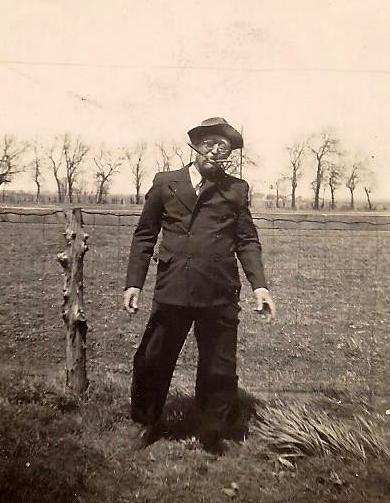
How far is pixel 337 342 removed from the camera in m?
3.62

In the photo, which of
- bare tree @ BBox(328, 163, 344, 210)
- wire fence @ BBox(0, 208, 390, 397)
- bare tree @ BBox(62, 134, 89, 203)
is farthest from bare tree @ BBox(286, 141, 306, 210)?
bare tree @ BBox(62, 134, 89, 203)

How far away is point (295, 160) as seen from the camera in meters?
2.56

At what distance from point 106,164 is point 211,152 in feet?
1.89

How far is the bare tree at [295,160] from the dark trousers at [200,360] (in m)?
0.77

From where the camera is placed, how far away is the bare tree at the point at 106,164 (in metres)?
2.45

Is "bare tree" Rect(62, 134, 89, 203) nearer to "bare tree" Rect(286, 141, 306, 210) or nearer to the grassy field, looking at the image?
the grassy field

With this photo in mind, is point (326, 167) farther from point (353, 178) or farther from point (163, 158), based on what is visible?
point (163, 158)

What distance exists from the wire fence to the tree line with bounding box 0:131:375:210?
0.55 ft

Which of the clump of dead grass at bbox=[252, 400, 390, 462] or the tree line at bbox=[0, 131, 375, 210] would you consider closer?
the clump of dead grass at bbox=[252, 400, 390, 462]

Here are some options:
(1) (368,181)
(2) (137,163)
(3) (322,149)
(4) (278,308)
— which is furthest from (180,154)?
(4) (278,308)

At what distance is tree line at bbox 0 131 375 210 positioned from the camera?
95.1 inches

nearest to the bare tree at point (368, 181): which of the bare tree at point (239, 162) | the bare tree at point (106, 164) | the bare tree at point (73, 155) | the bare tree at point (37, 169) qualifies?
the bare tree at point (239, 162)

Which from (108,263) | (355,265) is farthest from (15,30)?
(355,265)

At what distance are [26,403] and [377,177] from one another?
79.1 inches
